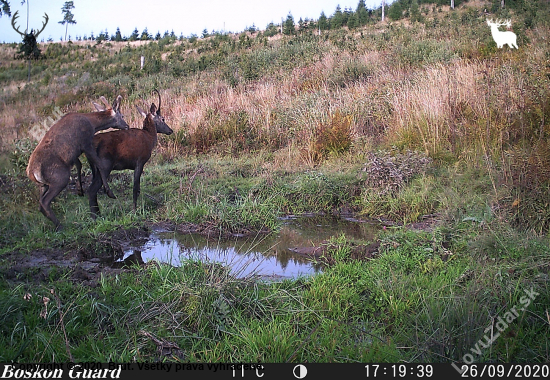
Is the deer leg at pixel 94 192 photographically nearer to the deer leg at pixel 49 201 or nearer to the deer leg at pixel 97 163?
the deer leg at pixel 97 163

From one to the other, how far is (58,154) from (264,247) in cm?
309

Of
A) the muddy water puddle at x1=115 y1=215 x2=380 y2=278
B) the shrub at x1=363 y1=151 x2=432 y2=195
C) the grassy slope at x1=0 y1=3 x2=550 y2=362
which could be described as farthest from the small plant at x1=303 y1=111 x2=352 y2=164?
the muddy water puddle at x1=115 y1=215 x2=380 y2=278

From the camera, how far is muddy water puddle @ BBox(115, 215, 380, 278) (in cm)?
509

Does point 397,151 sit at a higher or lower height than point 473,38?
lower

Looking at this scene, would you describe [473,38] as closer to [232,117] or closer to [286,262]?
[232,117]

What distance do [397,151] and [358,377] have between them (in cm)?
620

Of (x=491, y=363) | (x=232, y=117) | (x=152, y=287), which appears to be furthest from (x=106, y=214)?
(x=232, y=117)

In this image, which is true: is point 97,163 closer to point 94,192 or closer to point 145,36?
point 94,192

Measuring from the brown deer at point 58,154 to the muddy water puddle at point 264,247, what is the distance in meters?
1.33

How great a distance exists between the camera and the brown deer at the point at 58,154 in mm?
5969

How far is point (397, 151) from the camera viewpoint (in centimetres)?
837

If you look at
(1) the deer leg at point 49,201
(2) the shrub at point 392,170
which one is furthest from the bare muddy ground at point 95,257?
(2) the shrub at point 392,170

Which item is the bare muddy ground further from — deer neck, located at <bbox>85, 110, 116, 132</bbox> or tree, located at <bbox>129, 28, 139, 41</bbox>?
tree, located at <bbox>129, 28, 139, 41</bbox>

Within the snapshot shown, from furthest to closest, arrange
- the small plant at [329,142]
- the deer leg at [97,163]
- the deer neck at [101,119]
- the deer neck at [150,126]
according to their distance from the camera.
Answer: the small plant at [329,142]
the deer neck at [150,126]
the deer neck at [101,119]
the deer leg at [97,163]
